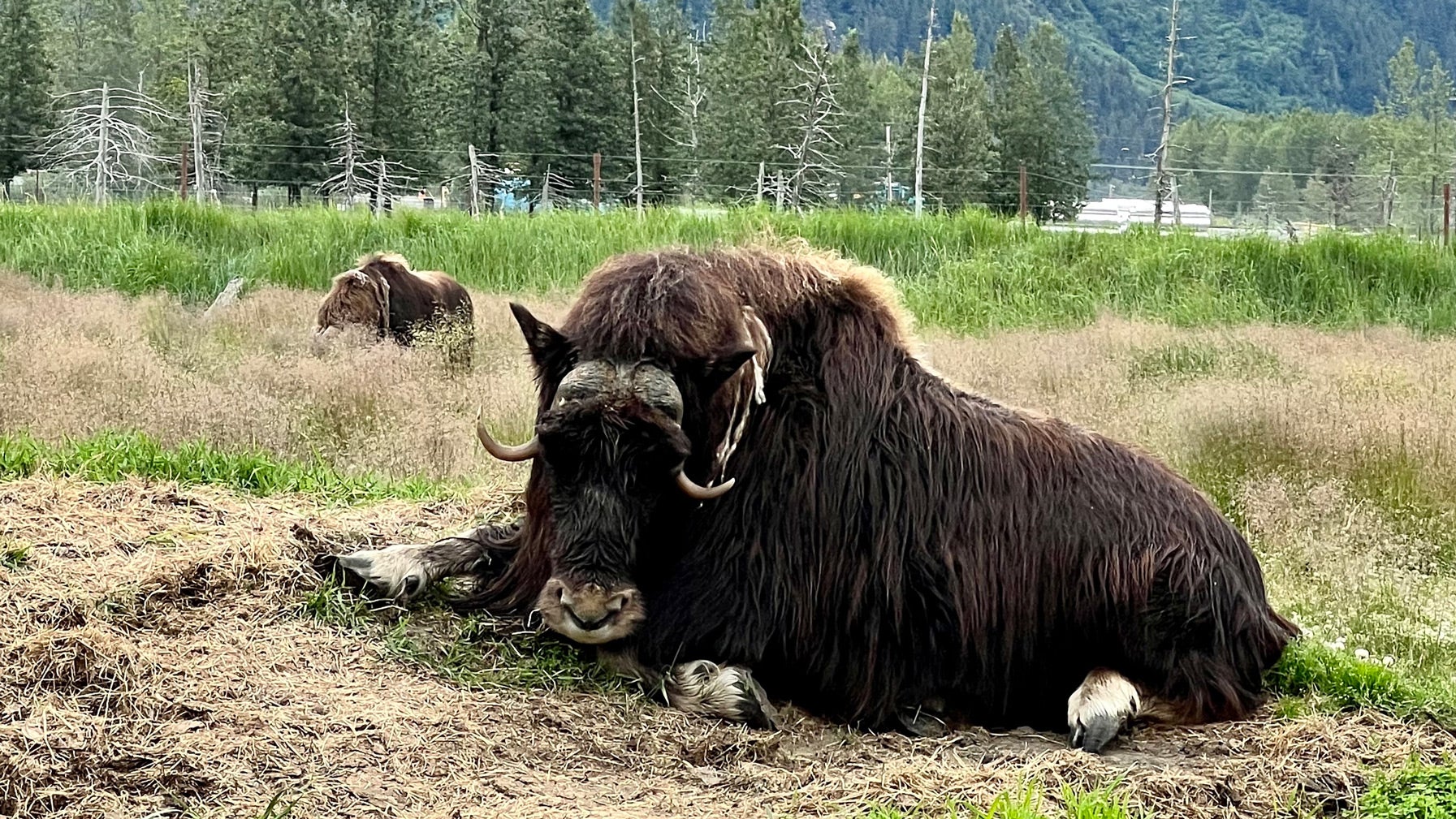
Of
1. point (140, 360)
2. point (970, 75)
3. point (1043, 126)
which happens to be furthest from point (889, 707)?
point (970, 75)

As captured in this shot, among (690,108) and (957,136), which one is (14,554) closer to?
(957,136)

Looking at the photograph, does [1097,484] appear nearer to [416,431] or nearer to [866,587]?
[866,587]

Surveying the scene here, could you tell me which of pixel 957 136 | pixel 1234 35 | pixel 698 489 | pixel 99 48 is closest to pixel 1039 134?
pixel 957 136

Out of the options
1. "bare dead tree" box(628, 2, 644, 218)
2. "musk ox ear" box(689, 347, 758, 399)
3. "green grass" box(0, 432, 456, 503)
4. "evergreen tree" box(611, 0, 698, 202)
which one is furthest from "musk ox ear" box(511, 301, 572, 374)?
"evergreen tree" box(611, 0, 698, 202)

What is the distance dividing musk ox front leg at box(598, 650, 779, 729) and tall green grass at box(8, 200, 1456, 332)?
9714 mm

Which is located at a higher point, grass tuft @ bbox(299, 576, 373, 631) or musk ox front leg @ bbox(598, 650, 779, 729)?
grass tuft @ bbox(299, 576, 373, 631)

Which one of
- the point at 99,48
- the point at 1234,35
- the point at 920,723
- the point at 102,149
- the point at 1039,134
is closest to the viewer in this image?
the point at 920,723

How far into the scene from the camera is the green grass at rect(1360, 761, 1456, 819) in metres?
3.78

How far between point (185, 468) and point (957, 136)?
4371 centimetres

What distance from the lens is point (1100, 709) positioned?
14.3 ft

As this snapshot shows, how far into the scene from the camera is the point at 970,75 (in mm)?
56594

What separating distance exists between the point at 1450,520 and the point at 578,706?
493 cm

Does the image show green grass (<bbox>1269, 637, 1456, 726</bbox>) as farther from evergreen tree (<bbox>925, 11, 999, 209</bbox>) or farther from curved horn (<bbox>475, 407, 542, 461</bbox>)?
evergreen tree (<bbox>925, 11, 999, 209</bbox>)

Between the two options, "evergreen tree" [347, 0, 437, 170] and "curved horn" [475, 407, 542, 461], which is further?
"evergreen tree" [347, 0, 437, 170]
